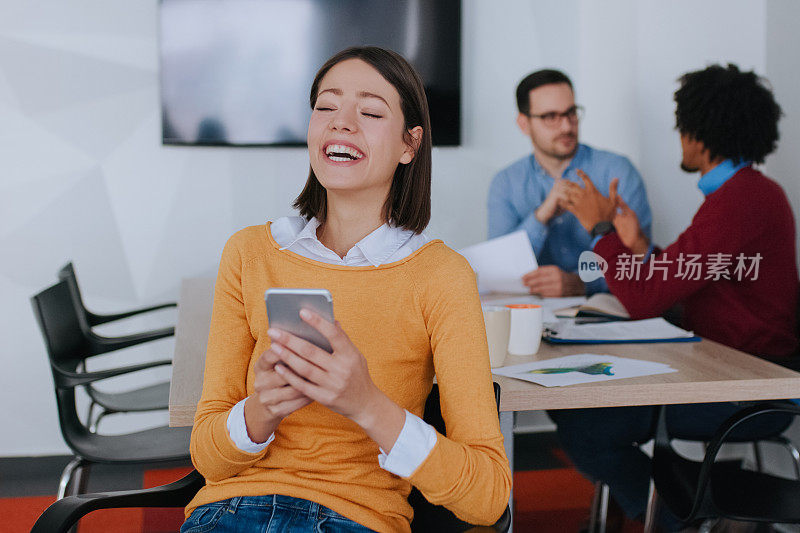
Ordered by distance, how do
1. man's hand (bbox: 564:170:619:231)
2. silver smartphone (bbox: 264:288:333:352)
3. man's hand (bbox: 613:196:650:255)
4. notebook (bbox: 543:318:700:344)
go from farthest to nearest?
man's hand (bbox: 613:196:650:255) < man's hand (bbox: 564:170:619:231) < notebook (bbox: 543:318:700:344) < silver smartphone (bbox: 264:288:333:352)

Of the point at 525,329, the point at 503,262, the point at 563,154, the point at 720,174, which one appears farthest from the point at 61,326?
the point at 563,154

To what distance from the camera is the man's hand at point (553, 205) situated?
302cm

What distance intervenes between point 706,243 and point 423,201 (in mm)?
1121

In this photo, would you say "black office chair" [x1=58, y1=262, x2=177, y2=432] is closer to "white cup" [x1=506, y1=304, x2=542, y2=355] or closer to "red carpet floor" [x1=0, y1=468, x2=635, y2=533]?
"red carpet floor" [x1=0, y1=468, x2=635, y2=533]

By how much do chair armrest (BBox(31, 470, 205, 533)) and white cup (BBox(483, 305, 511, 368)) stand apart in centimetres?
56

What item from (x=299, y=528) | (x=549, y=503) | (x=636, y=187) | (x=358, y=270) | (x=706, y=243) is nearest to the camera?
(x=299, y=528)

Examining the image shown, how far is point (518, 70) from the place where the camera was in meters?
3.19

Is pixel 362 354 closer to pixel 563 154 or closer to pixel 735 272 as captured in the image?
pixel 735 272

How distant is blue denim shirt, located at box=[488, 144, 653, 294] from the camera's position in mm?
3062

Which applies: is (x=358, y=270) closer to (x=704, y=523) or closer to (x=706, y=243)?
(x=704, y=523)

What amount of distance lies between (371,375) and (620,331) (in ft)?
2.79

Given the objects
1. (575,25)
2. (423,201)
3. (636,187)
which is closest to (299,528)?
(423,201)

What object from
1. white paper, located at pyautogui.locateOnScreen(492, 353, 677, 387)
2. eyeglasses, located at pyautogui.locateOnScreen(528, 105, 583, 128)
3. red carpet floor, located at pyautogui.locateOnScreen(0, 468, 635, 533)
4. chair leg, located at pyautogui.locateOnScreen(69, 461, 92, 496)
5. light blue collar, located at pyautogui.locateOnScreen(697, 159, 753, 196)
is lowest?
red carpet floor, located at pyautogui.locateOnScreen(0, 468, 635, 533)

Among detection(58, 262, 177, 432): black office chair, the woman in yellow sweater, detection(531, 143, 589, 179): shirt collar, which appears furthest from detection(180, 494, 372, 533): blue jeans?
detection(531, 143, 589, 179): shirt collar
